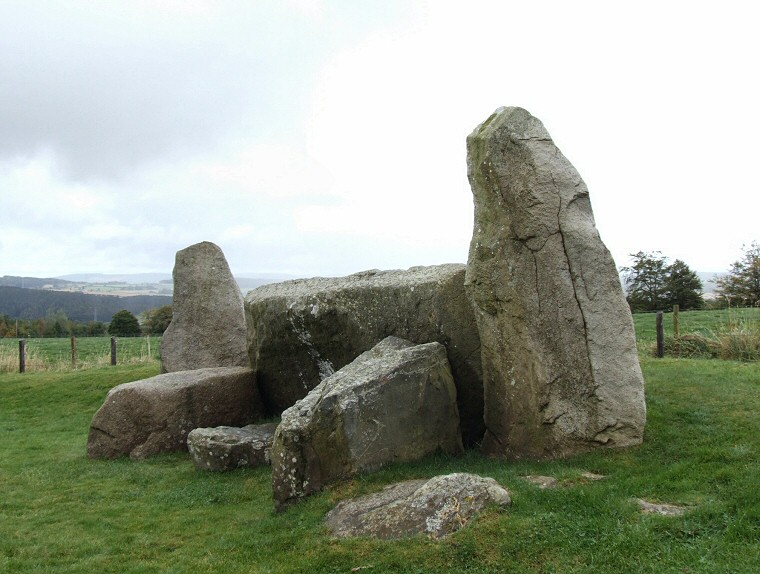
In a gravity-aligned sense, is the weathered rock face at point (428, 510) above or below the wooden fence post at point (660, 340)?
below

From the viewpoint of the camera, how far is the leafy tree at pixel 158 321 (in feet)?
145

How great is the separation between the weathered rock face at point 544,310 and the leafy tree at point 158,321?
120 feet

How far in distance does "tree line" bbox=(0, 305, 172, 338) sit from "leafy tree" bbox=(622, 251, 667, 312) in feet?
79.2

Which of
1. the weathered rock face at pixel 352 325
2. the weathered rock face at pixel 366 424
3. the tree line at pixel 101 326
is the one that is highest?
the weathered rock face at pixel 352 325

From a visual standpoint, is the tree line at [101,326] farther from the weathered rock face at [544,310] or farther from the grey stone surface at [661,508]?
the grey stone surface at [661,508]

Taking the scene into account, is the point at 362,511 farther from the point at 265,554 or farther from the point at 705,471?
the point at 705,471

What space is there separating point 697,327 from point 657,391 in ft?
41.7

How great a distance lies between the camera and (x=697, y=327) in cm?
2275

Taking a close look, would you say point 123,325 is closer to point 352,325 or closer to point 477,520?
point 352,325

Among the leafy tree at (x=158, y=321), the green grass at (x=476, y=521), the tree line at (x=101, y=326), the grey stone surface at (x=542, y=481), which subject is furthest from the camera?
the tree line at (x=101, y=326)

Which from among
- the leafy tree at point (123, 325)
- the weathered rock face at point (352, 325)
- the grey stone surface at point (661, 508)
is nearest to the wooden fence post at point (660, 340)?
the weathered rock face at point (352, 325)

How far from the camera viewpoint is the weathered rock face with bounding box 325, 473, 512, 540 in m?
6.98

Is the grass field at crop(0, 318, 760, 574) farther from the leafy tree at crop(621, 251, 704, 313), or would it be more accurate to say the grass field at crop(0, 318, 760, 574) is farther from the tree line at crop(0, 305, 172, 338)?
the tree line at crop(0, 305, 172, 338)

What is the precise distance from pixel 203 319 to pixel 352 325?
20.3 feet
